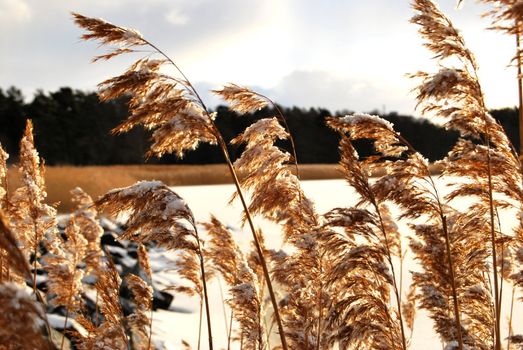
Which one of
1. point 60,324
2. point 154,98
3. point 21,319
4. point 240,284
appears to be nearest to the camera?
point 21,319

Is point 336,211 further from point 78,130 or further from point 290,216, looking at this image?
point 78,130

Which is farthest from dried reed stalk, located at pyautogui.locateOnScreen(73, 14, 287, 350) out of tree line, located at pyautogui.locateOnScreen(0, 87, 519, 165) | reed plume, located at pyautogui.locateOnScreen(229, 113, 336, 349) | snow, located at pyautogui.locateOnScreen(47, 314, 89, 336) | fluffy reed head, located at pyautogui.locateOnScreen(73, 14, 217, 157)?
tree line, located at pyautogui.locateOnScreen(0, 87, 519, 165)

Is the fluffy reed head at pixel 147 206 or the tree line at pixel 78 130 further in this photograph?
the tree line at pixel 78 130

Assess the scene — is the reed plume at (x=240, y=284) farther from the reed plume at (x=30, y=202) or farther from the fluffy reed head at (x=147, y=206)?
the reed plume at (x=30, y=202)

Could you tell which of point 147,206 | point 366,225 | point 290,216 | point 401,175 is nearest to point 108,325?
point 147,206

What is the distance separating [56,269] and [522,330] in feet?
20.4

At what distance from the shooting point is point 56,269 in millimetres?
4859

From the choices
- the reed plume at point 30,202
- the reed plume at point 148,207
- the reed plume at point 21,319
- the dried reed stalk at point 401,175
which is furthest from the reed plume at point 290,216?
the reed plume at point 21,319

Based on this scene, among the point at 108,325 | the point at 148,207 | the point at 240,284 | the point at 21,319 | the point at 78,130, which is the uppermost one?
the point at 78,130

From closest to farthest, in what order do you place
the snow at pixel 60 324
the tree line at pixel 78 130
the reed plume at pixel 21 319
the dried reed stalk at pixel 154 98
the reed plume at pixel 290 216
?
the reed plume at pixel 21 319
the dried reed stalk at pixel 154 98
the reed plume at pixel 290 216
the snow at pixel 60 324
the tree line at pixel 78 130

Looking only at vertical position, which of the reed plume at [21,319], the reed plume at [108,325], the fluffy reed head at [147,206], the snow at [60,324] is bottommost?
the snow at [60,324]

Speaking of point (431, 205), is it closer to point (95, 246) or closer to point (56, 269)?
point (56, 269)

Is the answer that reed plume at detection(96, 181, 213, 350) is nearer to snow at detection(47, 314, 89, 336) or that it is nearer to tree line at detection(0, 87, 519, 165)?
snow at detection(47, 314, 89, 336)

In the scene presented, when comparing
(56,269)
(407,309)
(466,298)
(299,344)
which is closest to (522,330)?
(407,309)
